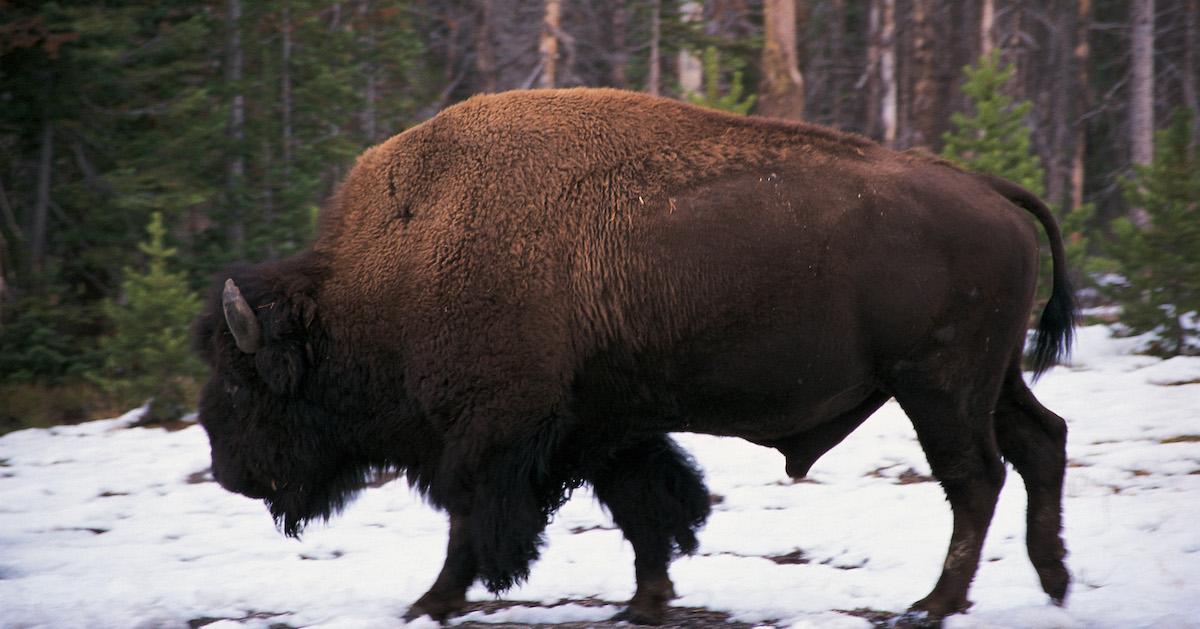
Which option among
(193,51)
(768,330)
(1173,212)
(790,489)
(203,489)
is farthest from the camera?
(193,51)

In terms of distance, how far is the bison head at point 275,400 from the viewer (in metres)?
4.52

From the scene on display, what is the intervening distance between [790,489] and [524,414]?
2.91m

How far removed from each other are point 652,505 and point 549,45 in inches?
371

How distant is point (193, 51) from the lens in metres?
11.6

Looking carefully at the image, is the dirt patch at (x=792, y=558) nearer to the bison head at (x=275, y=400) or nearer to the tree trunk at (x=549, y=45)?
the bison head at (x=275, y=400)

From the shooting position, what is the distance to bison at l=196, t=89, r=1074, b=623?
13.2ft

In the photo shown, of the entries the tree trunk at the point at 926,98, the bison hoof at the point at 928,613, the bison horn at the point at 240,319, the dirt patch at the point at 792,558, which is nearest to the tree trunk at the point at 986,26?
the tree trunk at the point at 926,98

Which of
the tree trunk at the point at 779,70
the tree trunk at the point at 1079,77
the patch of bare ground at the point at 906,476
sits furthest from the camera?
the tree trunk at the point at 1079,77

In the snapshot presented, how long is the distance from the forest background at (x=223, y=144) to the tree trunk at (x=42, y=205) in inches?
0.8

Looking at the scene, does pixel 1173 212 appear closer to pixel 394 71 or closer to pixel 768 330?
pixel 768 330

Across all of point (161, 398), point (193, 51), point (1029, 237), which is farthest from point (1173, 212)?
point (193, 51)

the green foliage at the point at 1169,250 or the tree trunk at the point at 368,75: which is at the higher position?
the tree trunk at the point at 368,75

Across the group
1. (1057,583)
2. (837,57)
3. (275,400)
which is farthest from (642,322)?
(837,57)

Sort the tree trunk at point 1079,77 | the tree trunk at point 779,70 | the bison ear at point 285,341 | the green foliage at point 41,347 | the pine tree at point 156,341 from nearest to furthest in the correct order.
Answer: the bison ear at point 285,341 < the pine tree at point 156,341 < the green foliage at point 41,347 < the tree trunk at point 779,70 < the tree trunk at point 1079,77
